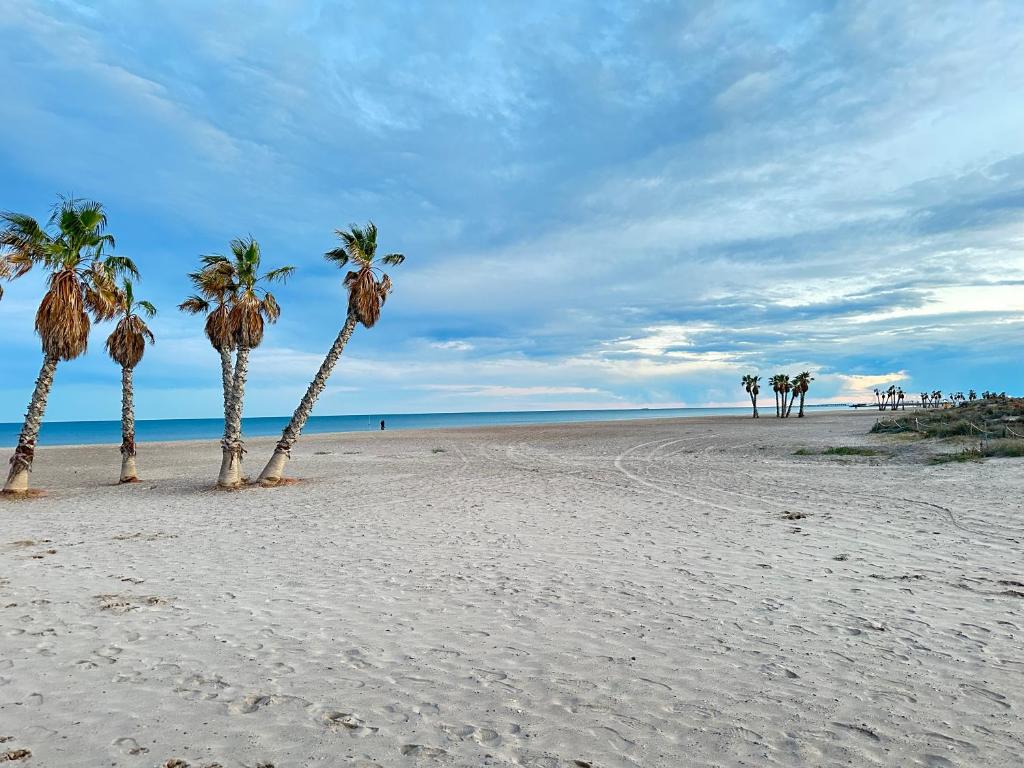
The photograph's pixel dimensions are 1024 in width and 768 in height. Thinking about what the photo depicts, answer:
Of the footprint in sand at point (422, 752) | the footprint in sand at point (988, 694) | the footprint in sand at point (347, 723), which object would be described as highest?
the footprint in sand at point (988, 694)

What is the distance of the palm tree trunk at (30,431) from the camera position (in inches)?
736

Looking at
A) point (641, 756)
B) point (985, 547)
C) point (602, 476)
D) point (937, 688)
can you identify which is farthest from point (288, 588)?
point (602, 476)

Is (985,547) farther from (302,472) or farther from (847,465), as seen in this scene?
(302,472)

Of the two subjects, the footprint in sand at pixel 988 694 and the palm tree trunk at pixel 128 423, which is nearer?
the footprint in sand at pixel 988 694

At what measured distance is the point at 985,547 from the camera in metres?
9.57

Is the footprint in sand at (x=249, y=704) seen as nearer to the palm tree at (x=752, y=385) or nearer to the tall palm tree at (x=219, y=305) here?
the tall palm tree at (x=219, y=305)

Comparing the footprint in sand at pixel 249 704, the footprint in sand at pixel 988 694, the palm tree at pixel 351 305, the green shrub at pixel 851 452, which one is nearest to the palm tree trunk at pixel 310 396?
the palm tree at pixel 351 305

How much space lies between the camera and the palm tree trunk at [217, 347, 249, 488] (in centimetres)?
1934

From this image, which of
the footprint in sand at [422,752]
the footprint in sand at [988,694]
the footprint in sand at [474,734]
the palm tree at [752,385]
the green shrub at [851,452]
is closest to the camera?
the footprint in sand at [422,752]

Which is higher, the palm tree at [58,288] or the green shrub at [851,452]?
the palm tree at [58,288]

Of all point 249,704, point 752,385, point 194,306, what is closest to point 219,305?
point 194,306

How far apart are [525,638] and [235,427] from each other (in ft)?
54.3

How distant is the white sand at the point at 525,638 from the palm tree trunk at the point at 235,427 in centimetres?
574

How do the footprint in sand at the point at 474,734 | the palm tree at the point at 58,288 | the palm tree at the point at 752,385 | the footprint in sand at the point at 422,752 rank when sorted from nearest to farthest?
the footprint in sand at the point at 422,752 < the footprint in sand at the point at 474,734 < the palm tree at the point at 58,288 < the palm tree at the point at 752,385
